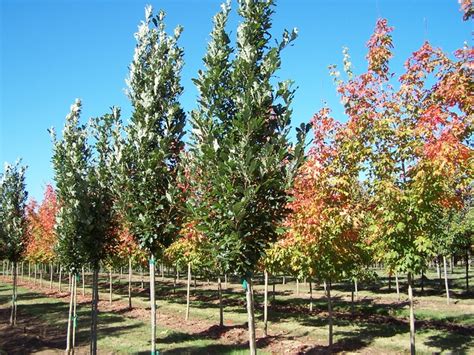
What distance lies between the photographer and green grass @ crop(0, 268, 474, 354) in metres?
15.3

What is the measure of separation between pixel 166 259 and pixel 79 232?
55.4 feet

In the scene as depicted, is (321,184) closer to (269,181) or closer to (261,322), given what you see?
(269,181)

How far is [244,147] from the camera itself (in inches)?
256

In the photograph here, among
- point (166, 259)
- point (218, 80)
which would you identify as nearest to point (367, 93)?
point (218, 80)

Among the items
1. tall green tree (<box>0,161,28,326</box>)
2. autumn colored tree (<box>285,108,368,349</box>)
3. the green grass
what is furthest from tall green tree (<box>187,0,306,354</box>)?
tall green tree (<box>0,161,28,326</box>)

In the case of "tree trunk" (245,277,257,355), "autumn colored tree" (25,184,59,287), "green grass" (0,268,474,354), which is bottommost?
"green grass" (0,268,474,354)

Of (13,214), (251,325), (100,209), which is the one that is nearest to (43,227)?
(13,214)

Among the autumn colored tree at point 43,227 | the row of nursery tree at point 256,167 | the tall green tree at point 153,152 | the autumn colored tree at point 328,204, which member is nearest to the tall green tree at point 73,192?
the row of nursery tree at point 256,167

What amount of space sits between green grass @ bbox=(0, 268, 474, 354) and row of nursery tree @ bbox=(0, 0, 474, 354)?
4.00 meters

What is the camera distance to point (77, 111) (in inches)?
→ 547

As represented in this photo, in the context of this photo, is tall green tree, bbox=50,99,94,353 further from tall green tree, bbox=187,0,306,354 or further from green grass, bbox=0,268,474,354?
tall green tree, bbox=187,0,306,354

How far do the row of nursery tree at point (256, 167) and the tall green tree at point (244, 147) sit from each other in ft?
0.08

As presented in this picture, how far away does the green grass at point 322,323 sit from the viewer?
15.3 m

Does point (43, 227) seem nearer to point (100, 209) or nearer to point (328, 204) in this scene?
point (100, 209)
